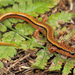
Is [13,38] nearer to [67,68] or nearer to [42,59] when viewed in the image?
[42,59]

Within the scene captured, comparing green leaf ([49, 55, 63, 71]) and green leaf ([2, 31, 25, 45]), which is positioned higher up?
green leaf ([2, 31, 25, 45])

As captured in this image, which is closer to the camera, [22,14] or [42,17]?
[22,14]

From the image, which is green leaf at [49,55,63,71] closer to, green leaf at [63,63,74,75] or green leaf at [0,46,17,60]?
green leaf at [63,63,74,75]

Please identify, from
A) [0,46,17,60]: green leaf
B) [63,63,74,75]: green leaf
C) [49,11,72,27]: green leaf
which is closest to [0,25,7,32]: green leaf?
[0,46,17,60]: green leaf

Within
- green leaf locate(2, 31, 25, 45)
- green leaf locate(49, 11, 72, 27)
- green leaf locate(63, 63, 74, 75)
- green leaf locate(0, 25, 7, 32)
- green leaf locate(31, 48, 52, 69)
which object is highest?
green leaf locate(49, 11, 72, 27)

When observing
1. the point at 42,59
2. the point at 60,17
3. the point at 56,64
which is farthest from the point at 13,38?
the point at 60,17

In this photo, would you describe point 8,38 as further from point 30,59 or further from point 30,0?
point 30,0

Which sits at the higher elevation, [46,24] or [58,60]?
[46,24]

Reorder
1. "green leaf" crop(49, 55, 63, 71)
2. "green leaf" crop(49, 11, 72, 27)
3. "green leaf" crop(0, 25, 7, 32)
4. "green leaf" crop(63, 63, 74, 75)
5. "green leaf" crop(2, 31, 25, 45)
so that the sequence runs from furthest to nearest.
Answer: "green leaf" crop(49, 11, 72, 27) < "green leaf" crop(0, 25, 7, 32) < "green leaf" crop(2, 31, 25, 45) < "green leaf" crop(49, 55, 63, 71) < "green leaf" crop(63, 63, 74, 75)

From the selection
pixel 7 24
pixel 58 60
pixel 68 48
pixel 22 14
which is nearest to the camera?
pixel 58 60

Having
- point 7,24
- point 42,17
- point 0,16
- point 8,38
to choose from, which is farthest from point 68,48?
point 0,16

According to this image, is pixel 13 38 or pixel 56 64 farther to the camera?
pixel 13 38
